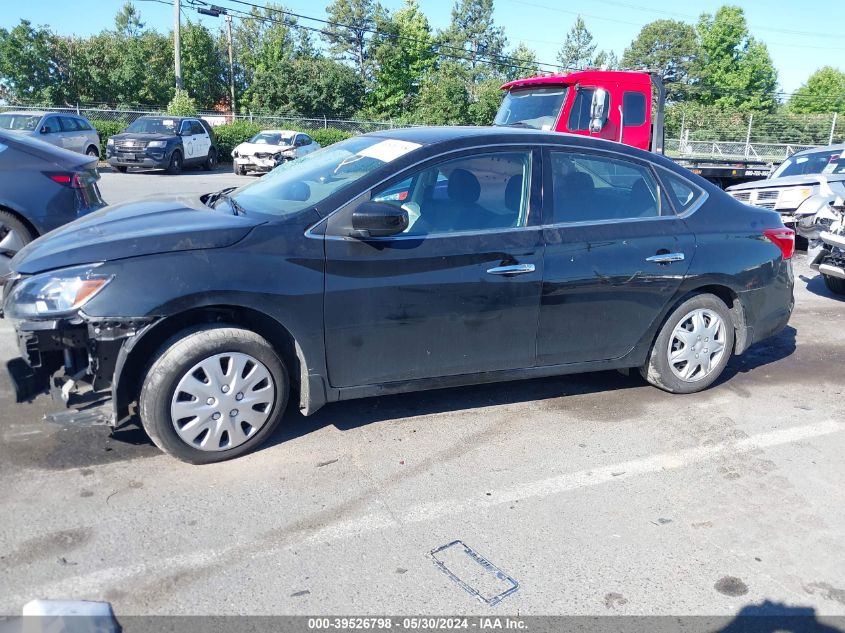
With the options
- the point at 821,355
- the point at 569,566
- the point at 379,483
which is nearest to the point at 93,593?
the point at 379,483

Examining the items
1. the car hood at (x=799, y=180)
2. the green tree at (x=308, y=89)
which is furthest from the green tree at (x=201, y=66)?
the car hood at (x=799, y=180)

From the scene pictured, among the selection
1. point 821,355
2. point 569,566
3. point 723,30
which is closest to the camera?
point 569,566

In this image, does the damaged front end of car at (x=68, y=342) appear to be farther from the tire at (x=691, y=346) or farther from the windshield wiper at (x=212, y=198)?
the tire at (x=691, y=346)

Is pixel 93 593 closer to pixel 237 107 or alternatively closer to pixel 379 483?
pixel 379 483

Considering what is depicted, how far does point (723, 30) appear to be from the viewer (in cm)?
7562

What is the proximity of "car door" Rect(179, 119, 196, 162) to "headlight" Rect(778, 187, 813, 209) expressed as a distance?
17977mm

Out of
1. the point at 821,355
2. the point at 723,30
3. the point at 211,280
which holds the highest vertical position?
the point at 723,30

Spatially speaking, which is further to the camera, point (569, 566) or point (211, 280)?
point (211, 280)

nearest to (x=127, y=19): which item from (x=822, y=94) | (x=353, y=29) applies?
(x=353, y=29)

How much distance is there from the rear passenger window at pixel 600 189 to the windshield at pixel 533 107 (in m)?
6.00

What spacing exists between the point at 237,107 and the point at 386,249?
187 feet

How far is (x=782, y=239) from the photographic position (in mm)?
5477

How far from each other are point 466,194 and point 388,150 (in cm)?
55

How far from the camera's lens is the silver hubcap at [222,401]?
151 inches
